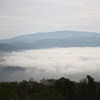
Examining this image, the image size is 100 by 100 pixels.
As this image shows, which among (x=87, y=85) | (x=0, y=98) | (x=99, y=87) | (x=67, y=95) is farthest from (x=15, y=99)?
(x=99, y=87)

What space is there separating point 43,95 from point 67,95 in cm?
1190

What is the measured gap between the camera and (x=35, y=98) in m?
42.4

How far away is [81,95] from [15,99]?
94.1 ft

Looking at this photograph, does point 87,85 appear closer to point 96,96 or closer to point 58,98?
point 96,96

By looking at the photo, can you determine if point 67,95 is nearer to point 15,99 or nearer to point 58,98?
point 58,98

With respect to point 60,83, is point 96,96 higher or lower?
lower

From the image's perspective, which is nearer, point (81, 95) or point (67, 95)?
point (67, 95)

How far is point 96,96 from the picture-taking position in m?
57.2

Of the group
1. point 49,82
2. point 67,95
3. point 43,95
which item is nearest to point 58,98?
point 43,95

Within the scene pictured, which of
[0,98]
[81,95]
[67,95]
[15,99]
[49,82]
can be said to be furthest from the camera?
[49,82]

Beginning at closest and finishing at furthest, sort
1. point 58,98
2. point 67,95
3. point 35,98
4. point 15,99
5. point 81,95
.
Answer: point 15,99 → point 35,98 → point 58,98 → point 67,95 → point 81,95

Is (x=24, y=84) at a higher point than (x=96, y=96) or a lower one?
higher

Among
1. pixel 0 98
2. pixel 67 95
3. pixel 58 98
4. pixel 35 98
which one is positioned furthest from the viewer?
pixel 67 95

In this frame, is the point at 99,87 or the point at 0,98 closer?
the point at 0,98
